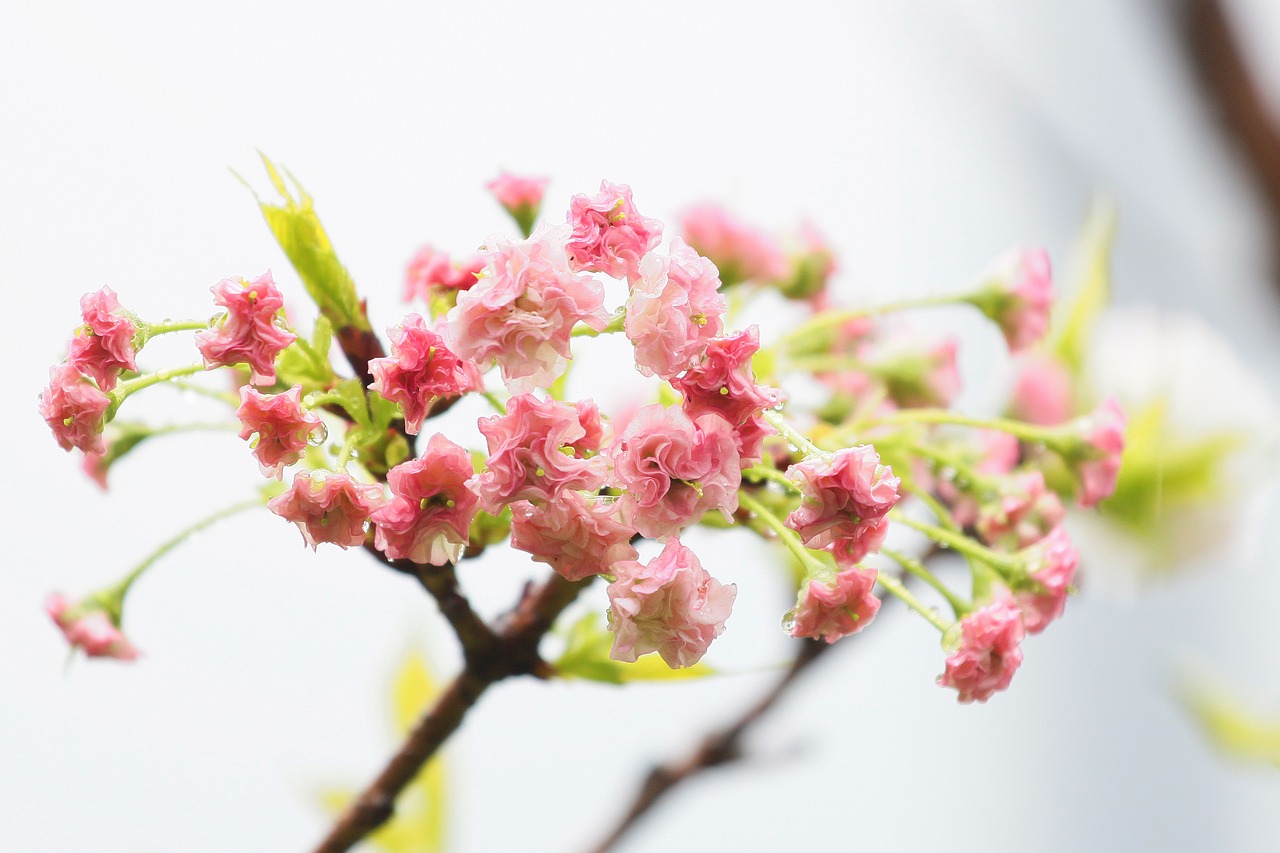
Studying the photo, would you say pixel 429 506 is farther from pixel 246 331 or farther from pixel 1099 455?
pixel 1099 455

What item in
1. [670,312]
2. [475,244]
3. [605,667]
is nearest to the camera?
[670,312]

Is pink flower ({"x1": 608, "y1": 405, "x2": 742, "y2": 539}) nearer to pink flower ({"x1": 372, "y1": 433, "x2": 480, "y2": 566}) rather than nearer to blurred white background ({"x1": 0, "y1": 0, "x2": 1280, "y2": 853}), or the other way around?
pink flower ({"x1": 372, "y1": 433, "x2": 480, "y2": 566})

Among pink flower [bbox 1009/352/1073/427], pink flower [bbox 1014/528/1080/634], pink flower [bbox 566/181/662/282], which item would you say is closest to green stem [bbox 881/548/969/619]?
pink flower [bbox 1014/528/1080/634]

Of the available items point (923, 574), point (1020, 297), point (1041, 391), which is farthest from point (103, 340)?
point (1041, 391)

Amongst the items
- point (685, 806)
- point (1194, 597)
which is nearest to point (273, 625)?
point (685, 806)

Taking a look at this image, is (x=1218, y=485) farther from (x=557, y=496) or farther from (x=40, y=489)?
(x=40, y=489)

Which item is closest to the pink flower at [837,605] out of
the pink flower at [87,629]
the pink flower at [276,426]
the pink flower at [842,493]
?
the pink flower at [842,493]

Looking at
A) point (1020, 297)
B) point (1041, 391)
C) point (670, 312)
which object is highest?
point (670, 312)

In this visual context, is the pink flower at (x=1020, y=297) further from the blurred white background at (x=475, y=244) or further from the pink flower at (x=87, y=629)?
the pink flower at (x=87, y=629)
